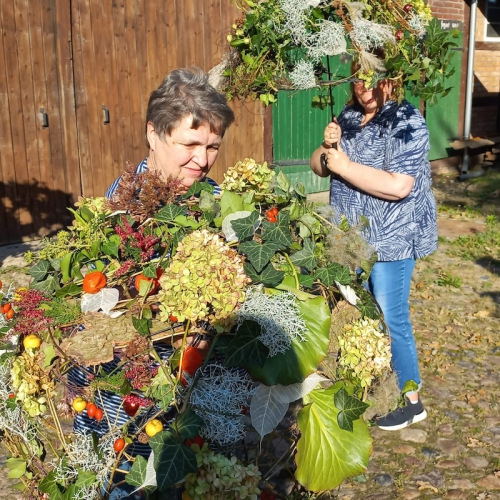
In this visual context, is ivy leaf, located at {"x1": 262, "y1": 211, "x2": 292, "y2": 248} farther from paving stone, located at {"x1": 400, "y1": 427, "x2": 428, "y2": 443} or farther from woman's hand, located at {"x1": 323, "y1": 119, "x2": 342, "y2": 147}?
paving stone, located at {"x1": 400, "y1": 427, "x2": 428, "y2": 443}

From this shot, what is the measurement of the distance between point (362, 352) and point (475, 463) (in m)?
2.04

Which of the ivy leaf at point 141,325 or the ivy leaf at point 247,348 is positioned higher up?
the ivy leaf at point 141,325

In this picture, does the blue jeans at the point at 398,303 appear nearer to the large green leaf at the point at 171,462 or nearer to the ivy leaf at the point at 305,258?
the ivy leaf at the point at 305,258

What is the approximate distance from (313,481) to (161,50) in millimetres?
6850

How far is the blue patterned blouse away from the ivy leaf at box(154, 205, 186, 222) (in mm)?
1389

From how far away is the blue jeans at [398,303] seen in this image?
3.22 m

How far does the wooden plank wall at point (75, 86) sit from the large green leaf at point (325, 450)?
5.33 meters

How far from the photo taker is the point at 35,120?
22.6ft

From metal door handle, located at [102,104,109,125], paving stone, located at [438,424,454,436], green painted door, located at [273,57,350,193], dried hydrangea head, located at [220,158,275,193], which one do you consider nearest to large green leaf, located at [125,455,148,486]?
dried hydrangea head, located at [220,158,275,193]

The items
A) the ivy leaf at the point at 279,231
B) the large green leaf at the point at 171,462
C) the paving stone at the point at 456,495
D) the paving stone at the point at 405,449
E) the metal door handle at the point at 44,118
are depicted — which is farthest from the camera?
the metal door handle at the point at 44,118

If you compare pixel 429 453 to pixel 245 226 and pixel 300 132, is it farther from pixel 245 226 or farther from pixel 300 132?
pixel 300 132

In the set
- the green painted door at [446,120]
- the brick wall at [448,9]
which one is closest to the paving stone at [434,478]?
the green painted door at [446,120]

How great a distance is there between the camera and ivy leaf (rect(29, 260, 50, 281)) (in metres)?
1.79

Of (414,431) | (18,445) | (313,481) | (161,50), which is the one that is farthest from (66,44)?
(313,481)
